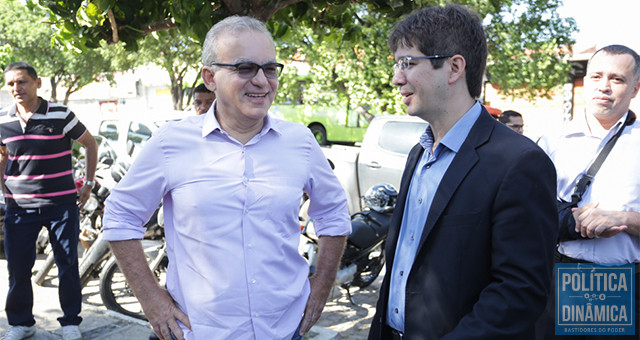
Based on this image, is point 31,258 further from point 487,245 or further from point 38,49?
point 38,49

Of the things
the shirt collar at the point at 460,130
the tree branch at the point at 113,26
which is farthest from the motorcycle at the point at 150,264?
the shirt collar at the point at 460,130

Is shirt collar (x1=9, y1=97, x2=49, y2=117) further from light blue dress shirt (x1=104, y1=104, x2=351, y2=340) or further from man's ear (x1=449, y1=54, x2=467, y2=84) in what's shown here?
man's ear (x1=449, y1=54, x2=467, y2=84)

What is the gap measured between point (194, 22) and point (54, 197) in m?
2.27

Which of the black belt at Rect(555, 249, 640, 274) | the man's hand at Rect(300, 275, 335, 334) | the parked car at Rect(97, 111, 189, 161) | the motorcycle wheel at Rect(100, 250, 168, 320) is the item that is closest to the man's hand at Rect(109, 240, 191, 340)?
the man's hand at Rect(300, 275, 335, 334)

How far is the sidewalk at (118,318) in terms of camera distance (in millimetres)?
4324

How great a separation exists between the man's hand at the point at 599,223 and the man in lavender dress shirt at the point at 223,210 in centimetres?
135

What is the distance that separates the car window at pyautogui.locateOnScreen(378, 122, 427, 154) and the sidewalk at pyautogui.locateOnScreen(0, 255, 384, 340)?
2.63 meters

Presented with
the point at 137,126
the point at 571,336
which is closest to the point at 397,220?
the point at 571,336

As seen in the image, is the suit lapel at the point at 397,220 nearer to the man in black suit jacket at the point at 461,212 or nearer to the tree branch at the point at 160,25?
the man in black suit jacket at the point at 461,212

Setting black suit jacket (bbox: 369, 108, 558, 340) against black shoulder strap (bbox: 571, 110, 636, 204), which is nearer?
black suit jacket (bbox: 369, 108, 558, 340)

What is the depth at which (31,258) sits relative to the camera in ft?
14.4

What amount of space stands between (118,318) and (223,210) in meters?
3.11

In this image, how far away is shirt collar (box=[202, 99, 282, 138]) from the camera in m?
2.12

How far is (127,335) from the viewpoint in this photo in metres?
4.30
